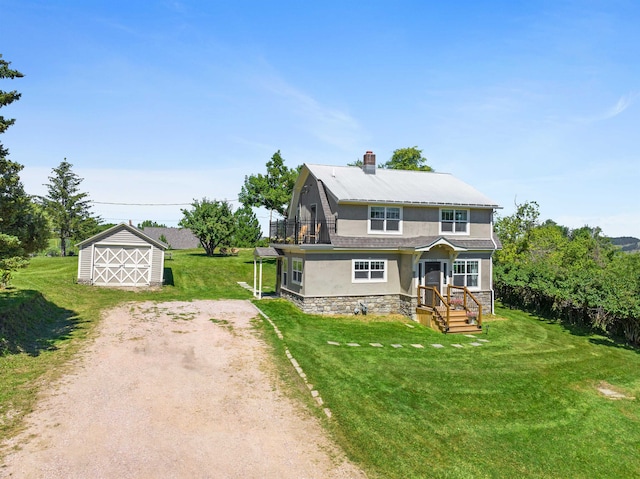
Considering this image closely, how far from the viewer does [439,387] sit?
11.4 metres

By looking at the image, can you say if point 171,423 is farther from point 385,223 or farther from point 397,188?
point 397,188

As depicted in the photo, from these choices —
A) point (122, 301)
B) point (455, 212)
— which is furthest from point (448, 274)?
point (122, 301)

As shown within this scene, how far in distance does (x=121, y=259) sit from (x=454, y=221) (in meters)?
22.2

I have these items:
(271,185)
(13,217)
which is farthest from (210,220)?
(13,217)

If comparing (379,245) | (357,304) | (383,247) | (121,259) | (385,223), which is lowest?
(357,304)

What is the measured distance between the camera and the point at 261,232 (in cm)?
5347

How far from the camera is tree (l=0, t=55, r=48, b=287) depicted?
11.1m

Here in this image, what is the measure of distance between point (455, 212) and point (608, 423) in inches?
597

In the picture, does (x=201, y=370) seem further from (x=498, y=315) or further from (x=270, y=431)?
(x=498, y=315)

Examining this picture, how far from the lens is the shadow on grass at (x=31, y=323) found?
12763 mm

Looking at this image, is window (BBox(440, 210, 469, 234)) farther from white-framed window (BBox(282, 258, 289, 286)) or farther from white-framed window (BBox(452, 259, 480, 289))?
white-framed window (BBox(282, 258, 289, 286))

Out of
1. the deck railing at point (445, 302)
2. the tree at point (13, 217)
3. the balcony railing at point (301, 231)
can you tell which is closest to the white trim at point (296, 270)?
the balcony railing at point (301, 231)

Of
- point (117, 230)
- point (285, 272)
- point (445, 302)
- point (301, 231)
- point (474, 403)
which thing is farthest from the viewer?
point (117, 230)

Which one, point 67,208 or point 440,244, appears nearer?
point 440,244
